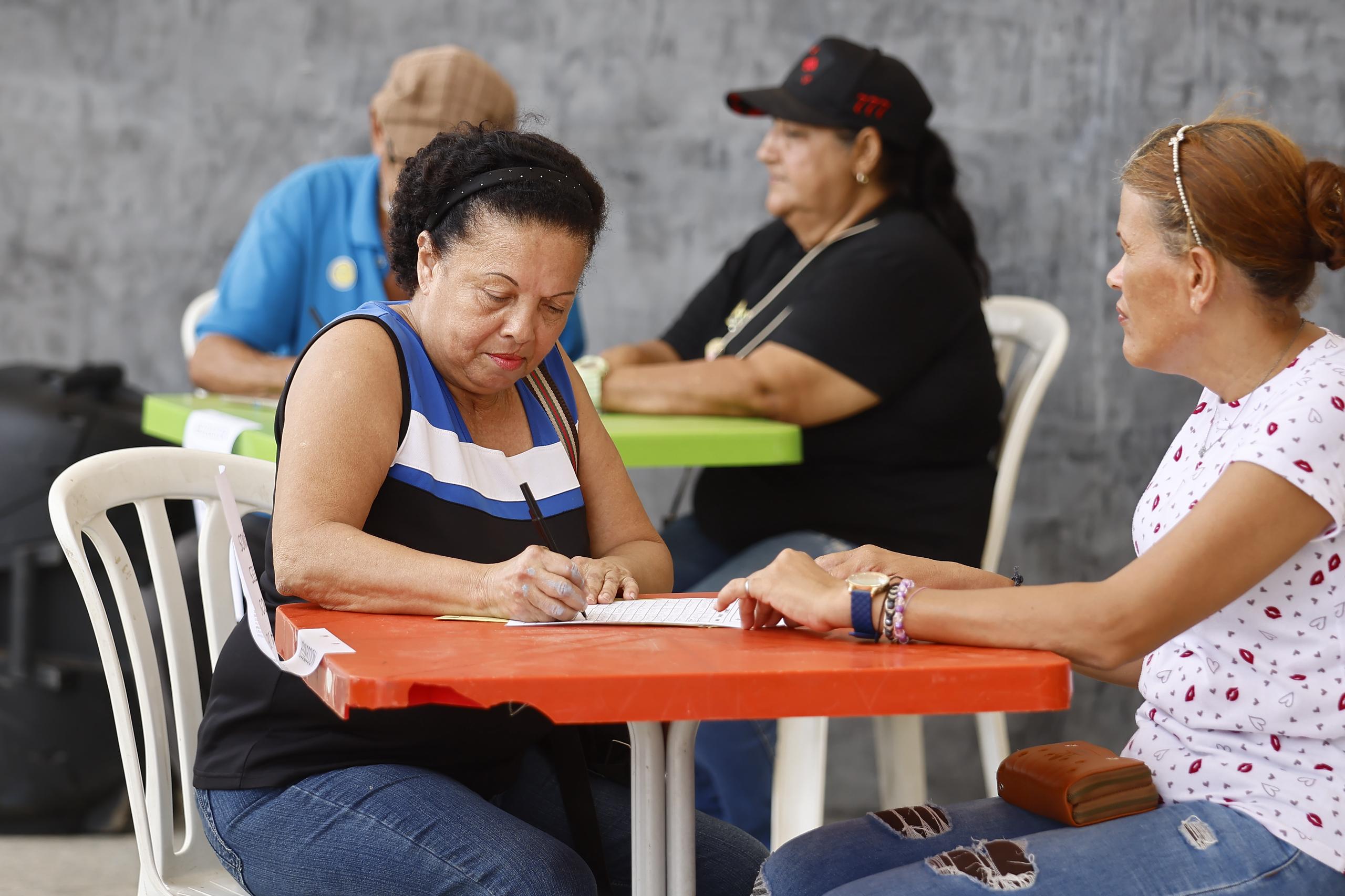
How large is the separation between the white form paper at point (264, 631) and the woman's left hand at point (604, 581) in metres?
0.35

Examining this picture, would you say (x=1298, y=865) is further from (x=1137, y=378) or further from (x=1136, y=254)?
(x=1137, y=378)

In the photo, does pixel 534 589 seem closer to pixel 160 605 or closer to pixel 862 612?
pixel 862 612

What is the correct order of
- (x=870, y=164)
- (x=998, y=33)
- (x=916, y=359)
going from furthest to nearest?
(x=998, y=33)
(x=870, y=164)
(x=916, y=359)

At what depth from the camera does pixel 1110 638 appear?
4.42 ft

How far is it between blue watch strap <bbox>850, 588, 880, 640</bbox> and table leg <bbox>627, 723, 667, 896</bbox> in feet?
0.74

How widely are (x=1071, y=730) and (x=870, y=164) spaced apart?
1.75m

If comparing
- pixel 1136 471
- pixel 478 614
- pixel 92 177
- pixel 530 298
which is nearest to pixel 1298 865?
pixel 478 614

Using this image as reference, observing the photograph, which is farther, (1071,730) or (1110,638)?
(1071,730)

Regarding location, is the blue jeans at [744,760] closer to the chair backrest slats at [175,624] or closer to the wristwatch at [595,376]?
the wristwatch at [595,376]

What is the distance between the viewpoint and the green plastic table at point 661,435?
2.43 m

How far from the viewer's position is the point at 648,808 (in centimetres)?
136

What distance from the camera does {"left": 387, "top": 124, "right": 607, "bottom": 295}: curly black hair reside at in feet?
5.48

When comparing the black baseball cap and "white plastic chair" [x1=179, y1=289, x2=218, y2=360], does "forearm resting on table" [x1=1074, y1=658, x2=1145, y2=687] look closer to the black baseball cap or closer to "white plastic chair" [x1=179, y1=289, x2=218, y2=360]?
the black baseball cap

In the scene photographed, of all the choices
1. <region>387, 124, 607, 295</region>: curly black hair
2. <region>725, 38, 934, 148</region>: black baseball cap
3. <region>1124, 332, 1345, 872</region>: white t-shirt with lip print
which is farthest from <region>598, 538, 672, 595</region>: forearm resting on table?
<region>725, 38, 934, 148</region>: black baseball cap
